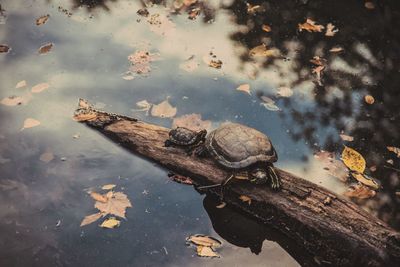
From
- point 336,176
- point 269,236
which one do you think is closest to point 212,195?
point 269,236

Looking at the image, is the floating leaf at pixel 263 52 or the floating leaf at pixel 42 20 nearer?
the floating leaf at pixel 263 52

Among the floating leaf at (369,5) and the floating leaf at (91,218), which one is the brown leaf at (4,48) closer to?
the floating leaf at (91,218)

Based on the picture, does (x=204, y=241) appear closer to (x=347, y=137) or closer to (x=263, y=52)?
(x=347, y=137)

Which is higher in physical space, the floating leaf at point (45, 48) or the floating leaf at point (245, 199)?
the floating leaf at point (45, 48)

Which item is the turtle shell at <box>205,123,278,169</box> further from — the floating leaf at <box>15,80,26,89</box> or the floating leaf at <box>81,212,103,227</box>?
the floating leaf at <box>15,80,26,89</box>

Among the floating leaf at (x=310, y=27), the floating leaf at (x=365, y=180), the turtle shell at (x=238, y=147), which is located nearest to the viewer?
the turtle shell at (x=238, y=147)

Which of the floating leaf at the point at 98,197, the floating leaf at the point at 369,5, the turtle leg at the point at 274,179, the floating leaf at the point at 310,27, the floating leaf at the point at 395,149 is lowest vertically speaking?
the floating leaf at the point at 395,149

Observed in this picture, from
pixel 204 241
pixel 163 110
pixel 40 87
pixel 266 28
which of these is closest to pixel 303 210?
pixel 204 241

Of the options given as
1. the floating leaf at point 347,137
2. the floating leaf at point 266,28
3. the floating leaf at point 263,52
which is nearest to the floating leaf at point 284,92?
the floating leaf at point 263,52
